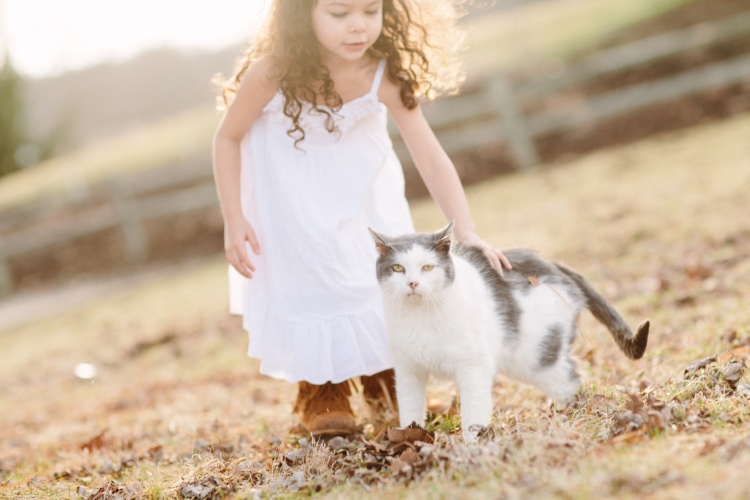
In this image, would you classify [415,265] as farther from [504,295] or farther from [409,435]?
[409,435]

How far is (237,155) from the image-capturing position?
11.3 feet

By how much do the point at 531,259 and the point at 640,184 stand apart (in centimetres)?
531

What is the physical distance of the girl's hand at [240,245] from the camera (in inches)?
129

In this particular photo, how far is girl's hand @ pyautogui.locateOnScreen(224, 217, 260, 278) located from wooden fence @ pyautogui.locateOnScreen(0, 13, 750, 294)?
818cm

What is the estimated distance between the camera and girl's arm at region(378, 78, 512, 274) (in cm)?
336

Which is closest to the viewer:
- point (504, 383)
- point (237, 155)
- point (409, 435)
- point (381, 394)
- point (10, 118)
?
point (409, 435)

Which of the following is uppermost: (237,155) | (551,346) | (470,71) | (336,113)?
(470,71)

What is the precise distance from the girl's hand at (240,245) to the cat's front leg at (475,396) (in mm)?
1029

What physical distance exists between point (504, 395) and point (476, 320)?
2.63 ft

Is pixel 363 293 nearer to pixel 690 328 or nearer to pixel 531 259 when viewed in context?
pixel 531 259

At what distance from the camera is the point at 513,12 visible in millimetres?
23656

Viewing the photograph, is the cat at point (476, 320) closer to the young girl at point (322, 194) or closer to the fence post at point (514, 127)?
the young girl at point (322, 194)

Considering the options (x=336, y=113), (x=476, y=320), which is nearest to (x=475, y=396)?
(x=476, y=320)

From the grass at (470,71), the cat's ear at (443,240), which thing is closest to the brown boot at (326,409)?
the cat's ear at (443,240)
